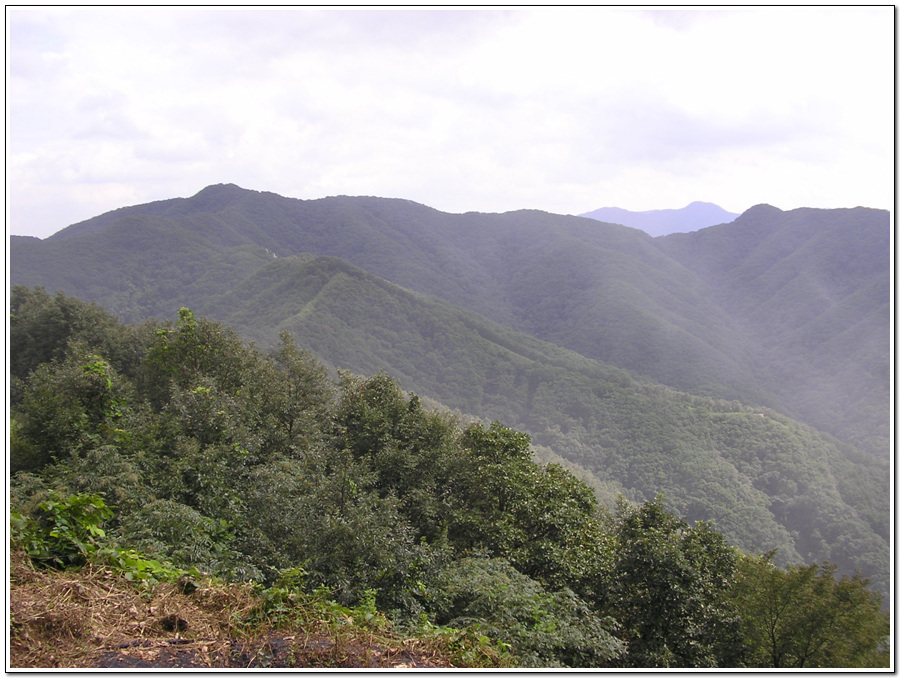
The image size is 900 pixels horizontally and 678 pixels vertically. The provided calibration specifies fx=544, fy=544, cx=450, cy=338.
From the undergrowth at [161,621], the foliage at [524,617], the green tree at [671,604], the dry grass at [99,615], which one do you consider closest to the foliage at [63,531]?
the undergrowth at [161,621]

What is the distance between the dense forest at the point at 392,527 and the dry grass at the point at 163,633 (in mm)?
364

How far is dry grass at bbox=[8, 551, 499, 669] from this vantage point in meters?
4.01

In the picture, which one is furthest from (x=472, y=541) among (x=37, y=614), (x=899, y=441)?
(x=37, y=614)

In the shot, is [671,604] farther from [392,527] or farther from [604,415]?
[604,415]

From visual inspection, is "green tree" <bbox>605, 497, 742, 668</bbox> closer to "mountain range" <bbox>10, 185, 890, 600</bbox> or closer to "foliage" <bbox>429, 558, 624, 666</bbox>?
"foliage" <bbox>429, 558, 624, 666</bbox>

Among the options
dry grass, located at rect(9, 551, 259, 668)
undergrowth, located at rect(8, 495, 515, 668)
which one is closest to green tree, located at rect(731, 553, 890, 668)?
undergrowth, located at rect(8, 495, 515, 668)

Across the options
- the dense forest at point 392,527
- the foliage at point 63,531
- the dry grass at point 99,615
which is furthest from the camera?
the dense forest at point 392,527

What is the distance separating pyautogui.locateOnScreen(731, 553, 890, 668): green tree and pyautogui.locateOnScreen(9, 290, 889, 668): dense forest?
36 millimetres

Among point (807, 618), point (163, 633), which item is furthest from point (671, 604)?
point (163, 633)

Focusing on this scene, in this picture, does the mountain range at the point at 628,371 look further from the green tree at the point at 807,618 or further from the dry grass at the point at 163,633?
the dry grass at the point at 163,633

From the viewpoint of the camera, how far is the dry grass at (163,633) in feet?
13.2

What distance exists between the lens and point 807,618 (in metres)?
10.2

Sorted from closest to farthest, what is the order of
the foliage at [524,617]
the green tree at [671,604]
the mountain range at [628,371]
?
the foliage at [524,617] < the green tree at [671,604] < the mountain range at [628,371]

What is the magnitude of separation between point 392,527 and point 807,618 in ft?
26.3
